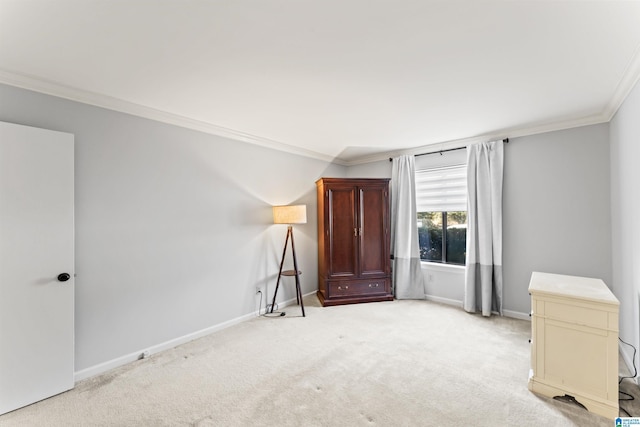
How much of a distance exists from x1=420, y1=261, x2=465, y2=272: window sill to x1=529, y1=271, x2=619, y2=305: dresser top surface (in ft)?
5.70

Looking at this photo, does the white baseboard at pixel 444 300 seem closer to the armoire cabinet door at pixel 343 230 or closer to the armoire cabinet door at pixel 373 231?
the armoire cabinet door at pixel 373 231

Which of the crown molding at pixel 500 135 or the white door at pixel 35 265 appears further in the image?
the crown molding at pixel 500 135

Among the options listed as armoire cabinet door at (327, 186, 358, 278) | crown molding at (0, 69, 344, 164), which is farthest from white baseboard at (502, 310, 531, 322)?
crown molding at (0, 69, 344, 164)

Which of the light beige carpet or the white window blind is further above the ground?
the white window blind

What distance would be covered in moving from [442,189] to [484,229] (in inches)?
35.3

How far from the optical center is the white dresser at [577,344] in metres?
1.87

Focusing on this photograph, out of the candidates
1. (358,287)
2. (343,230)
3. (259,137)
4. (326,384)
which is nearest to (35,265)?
(326,384)

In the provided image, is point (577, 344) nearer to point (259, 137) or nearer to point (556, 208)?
point (556, 208)

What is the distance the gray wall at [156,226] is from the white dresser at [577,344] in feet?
10.2

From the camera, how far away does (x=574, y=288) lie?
6.96 feet

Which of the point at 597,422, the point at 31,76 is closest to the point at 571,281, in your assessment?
the point at 597,422

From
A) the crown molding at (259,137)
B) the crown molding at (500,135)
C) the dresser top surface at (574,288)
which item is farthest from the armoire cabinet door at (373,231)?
the dresser top surface at (574,288)

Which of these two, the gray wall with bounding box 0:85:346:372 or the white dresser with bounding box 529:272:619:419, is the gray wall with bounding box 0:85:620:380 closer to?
the gray wall with bounding box 0:85:346:372

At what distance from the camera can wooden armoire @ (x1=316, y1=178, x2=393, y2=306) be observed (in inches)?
168
